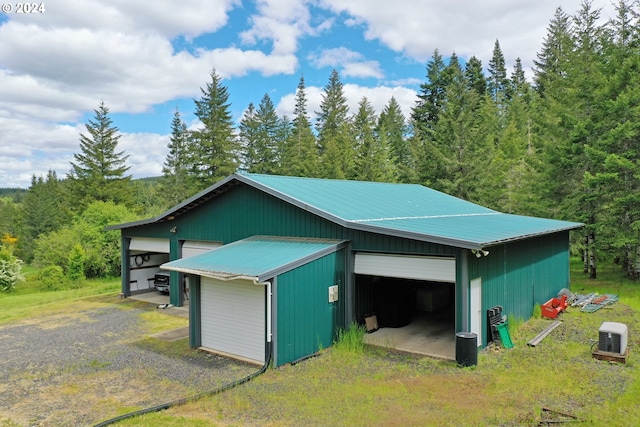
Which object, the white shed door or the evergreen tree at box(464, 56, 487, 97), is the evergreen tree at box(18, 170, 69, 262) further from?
the white shed door

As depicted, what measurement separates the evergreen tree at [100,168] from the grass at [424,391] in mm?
32916

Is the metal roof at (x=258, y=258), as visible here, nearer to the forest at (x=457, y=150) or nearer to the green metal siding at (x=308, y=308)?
the green metal siding at (x=308, y=308)

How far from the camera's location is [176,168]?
145 ft

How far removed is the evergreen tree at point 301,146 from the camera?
112 feet

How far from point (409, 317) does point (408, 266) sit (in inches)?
124

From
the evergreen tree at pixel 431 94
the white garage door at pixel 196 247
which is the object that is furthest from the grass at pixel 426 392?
the evergreen tree at pixel 431 94

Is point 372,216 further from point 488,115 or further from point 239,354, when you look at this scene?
point 488,115

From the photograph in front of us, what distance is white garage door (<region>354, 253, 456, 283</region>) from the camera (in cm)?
874

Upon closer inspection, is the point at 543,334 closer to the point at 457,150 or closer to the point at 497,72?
the point at 457,150

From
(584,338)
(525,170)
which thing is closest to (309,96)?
(525,170)

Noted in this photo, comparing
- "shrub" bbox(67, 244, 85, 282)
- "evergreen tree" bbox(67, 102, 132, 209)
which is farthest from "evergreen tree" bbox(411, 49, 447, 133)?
"shrub" bbox(67, 244, 85, 282)

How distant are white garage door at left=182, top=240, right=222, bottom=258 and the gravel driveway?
288cm

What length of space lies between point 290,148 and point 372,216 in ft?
95.0

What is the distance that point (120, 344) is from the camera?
10.2 meters
